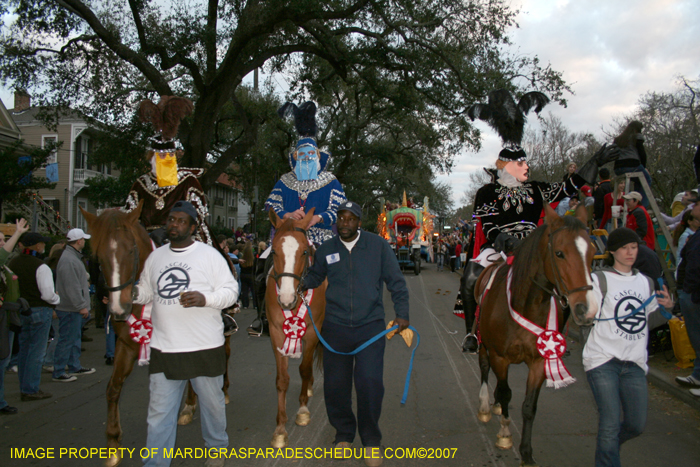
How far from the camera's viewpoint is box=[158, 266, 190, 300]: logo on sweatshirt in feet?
11.8

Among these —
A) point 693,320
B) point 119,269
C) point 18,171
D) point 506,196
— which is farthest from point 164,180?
point 18,171

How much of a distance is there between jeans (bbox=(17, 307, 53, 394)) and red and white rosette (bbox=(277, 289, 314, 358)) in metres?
3.37

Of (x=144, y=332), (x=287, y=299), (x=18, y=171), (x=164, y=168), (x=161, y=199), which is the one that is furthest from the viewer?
(x=18, y=171)

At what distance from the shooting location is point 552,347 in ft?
13.3

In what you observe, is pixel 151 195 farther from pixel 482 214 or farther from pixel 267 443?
pixel 482 214

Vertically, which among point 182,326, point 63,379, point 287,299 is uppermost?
point 287,299

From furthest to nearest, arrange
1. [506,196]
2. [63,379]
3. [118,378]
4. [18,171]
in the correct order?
[18,171]
[63,379]
[506,196]
[118,378]

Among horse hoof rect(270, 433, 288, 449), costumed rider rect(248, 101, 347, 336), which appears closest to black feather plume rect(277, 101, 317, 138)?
costumed rider rect(248, 101, 347, 336)

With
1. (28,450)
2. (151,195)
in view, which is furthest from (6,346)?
(151,195)

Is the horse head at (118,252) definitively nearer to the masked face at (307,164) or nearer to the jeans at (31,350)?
the masked face at (307,164)

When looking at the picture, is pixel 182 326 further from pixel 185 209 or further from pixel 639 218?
pixel 639 218

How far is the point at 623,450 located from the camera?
4398 millimetres

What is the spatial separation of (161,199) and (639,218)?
6.75 metres

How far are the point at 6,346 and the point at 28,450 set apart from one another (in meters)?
1.43
